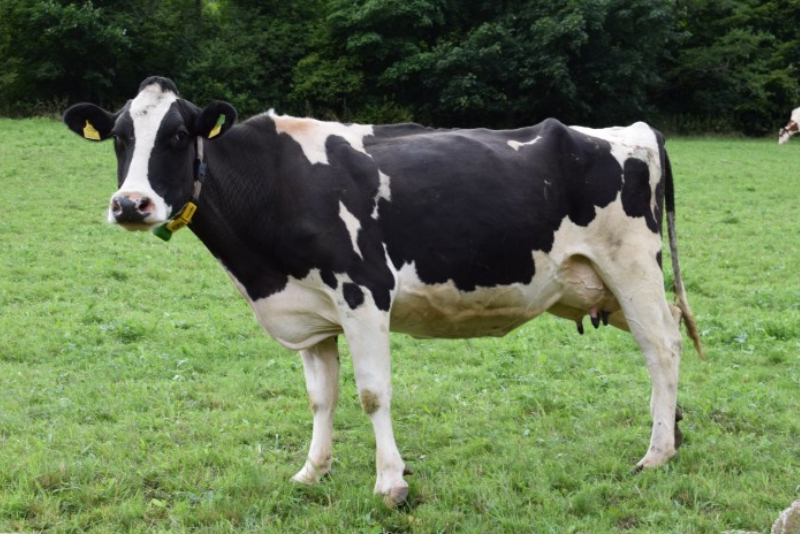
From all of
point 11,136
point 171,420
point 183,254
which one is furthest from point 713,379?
point 11,136

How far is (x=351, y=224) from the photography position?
5496 millimetres

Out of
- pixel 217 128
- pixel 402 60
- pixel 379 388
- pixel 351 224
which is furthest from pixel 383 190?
pixel 402 60

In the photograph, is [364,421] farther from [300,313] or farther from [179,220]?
[179,220]

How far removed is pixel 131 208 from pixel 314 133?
4.87 ft

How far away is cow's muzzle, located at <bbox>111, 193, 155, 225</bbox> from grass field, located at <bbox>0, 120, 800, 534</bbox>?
1728 millimetres

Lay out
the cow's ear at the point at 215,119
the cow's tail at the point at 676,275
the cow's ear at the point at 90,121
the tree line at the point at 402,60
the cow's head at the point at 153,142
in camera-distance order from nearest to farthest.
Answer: the cow's head at the point at 153,142 → the cow's ear at the point at 215,119 → the cow's ear at the point at 90,121 → the cow's tail at the point at 676,275 → the tree line at the point at 402,60

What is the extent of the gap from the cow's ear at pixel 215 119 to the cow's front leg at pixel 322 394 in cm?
160

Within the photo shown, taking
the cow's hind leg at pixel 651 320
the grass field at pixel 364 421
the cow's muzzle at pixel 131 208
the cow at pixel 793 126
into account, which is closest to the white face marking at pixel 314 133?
the cow's muzzle at pixel 131 208

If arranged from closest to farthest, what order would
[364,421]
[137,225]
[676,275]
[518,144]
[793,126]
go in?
[137,225] < [518,144] < [676,275] < [364,421] < [793,126]

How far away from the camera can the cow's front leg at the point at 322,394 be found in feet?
19.4

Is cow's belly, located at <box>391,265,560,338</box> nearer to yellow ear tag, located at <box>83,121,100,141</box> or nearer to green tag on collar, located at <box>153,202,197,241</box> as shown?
green tag on collar, located at <box>153,202,197,241</box>

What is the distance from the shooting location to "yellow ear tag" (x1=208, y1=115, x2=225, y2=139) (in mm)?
5289

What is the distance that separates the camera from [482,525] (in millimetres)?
5055

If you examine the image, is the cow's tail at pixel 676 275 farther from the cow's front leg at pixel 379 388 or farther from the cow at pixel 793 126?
the cow at pixel 793 126
